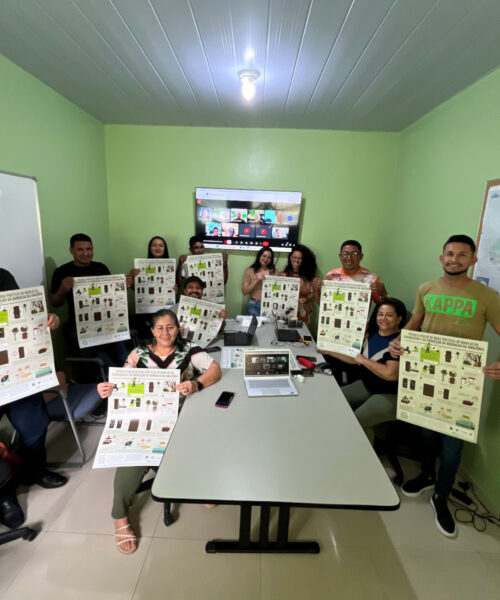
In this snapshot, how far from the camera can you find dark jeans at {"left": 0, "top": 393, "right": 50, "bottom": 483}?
1.81 metres

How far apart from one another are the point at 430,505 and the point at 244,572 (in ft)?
4.34

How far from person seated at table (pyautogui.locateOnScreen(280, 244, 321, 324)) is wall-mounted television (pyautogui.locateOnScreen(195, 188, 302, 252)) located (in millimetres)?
263

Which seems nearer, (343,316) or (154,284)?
(343,316)

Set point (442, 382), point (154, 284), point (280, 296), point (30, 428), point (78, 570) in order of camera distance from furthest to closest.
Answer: point (154, 284)
point (280, 296)
point (30, 428)
point (442, 382)
point (78, 570)

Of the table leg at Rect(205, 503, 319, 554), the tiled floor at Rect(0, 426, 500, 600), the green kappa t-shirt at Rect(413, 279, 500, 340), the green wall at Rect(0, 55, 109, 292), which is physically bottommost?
the tiled floor at Rect(0, 426, 500, 600)

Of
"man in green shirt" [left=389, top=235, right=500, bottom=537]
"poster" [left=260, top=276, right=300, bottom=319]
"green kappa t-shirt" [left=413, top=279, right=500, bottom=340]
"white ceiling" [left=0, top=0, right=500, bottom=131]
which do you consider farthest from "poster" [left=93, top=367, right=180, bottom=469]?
"white ceiling" [left=0, top=0, right=500, bottom=131]

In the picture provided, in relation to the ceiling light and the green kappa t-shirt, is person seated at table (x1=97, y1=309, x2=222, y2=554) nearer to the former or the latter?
the green kappa t-shirt

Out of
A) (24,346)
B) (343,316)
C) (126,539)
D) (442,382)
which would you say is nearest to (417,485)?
(442,382)

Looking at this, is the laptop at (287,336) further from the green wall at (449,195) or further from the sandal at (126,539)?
the sandal at (126,539)

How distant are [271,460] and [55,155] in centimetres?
328

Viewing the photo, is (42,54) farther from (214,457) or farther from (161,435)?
(214,457)

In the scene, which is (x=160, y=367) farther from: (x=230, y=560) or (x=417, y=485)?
(x=417, y=485)

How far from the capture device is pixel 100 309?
246 cm

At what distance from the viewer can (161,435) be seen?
5.00 feet
